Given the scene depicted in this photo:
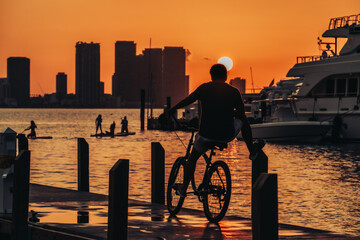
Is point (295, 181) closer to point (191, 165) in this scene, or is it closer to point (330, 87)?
point (191, 165)

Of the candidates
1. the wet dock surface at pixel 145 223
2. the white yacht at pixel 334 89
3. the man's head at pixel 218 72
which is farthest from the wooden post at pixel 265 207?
the white yacht at pixel 334 89

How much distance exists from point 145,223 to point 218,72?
238cm

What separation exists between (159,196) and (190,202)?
7.10m

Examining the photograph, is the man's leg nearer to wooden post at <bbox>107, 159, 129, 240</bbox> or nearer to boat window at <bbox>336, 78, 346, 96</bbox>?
wooden post at <bbox>107, 159, 129, 240</bbox>

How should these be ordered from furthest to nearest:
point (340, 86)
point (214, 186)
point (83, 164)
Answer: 1. point (340, 86)
2. point (83, 164)
3. point (214, 186)

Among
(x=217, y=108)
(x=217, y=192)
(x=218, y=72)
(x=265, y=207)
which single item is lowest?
(x=217, y=192)

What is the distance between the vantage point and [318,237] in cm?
895

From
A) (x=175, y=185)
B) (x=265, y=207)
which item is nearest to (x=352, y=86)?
(x=175, y=185)

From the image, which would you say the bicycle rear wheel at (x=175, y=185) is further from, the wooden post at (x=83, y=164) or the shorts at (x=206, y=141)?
the wooden post at (x=83, y=164)

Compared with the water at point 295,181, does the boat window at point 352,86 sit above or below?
above

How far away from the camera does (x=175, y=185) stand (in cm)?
1038

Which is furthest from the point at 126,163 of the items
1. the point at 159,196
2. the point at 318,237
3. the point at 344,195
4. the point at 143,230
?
the point at 344,195

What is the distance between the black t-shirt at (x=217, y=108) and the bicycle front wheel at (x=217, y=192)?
1.53 ft

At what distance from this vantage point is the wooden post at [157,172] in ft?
41.4
